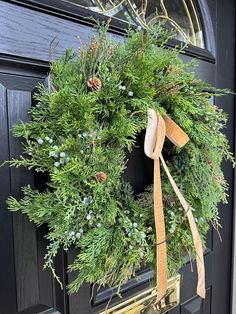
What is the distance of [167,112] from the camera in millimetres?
585

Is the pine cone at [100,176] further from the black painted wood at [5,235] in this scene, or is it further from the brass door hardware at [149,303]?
the brass door hardware at [149,303]

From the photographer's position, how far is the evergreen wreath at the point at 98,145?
46 centimetres

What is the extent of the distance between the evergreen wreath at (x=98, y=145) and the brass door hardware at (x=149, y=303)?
22cm

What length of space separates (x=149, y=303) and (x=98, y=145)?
48 centimetres

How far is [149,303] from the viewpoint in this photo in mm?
744

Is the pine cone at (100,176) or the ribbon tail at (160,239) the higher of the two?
the pine cone at (100,176)

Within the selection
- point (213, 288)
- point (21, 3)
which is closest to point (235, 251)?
point (213, 288)

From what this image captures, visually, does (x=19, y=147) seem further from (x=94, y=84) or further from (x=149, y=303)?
(x=149, y=303)

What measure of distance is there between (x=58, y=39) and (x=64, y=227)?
35 centimetres

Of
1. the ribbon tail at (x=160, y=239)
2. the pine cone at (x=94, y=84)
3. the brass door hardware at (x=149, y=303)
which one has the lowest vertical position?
the brass door hardware at (x=149, y=303)

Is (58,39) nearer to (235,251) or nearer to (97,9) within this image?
(97,9)

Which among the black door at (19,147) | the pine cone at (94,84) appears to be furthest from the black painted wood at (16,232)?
the pine cone at (94,84)

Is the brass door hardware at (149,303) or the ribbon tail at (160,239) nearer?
the ribbon tail at (160,239)

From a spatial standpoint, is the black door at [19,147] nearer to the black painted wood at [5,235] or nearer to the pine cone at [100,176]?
the black painted wood at [5,235]
